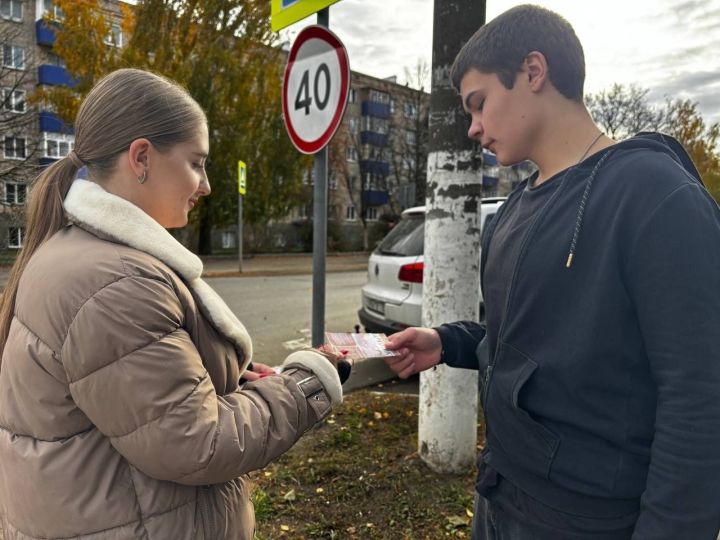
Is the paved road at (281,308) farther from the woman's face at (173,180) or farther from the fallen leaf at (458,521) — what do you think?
the woman's face at (173,180)

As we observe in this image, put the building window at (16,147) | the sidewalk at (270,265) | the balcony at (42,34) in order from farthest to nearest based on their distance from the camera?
1. the balcony at (42,34)
2. the sidewalk at (270,265)
3. the building window at (16,147)

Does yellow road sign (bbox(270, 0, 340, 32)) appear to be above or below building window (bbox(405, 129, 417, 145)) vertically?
below

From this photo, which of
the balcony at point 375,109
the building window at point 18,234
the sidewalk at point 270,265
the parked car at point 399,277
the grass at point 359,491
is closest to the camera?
the building window at point 18,234

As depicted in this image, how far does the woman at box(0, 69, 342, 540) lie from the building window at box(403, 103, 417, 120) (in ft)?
121

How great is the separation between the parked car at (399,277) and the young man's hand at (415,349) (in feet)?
11.8

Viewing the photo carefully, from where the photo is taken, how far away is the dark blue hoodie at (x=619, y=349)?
1.07 m

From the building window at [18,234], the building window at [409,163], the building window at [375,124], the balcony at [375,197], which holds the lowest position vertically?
the building window at [18,234]

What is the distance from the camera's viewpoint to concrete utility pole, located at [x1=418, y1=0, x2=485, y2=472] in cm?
305

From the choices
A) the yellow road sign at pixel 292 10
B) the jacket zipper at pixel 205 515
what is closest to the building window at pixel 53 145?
the yellow road sign at pixel 292 10

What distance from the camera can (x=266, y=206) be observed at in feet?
71.9

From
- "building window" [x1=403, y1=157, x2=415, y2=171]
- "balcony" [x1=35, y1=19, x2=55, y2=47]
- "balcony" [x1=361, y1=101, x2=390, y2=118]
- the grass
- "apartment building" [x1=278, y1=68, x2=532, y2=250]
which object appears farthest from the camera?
"balcony" [x1=361, y1=101, x2=390, y2=118]

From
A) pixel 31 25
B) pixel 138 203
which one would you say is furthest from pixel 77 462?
pixel 31 25

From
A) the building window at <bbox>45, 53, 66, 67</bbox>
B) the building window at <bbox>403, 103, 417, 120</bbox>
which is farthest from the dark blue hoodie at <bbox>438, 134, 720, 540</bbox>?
the building window at <bbox>403, 103, 417, 120</bbox>

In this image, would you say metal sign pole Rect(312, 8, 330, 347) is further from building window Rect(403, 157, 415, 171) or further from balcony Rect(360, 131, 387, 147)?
balcony Rect(360, 131, 387, 147)
